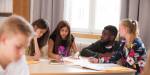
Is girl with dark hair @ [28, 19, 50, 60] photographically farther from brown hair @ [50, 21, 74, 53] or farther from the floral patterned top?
the floral patterned top

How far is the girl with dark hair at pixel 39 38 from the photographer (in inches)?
124

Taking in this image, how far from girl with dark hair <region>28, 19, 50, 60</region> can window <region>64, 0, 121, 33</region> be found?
1.61 metres

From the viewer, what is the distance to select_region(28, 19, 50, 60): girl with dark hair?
3156 mm

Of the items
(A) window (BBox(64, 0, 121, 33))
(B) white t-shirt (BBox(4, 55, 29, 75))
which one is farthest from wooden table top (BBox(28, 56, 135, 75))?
(A) window (BBox(64, 0, 121, 33))

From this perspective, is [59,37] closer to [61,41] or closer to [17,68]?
[61,41]

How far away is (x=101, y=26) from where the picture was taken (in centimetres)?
489

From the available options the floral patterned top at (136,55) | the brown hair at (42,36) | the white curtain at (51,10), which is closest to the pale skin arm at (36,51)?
the brown hair at (42,36)

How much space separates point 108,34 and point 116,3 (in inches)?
44.9

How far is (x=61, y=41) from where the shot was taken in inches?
140

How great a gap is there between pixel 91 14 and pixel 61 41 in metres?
1.52

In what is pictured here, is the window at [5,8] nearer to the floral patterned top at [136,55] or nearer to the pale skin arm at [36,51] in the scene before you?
the pale skin arm at [36,51]

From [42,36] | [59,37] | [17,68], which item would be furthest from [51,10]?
[17,68]

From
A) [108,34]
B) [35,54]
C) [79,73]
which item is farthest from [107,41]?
[79,73]

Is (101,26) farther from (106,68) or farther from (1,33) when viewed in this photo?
(1,33)
